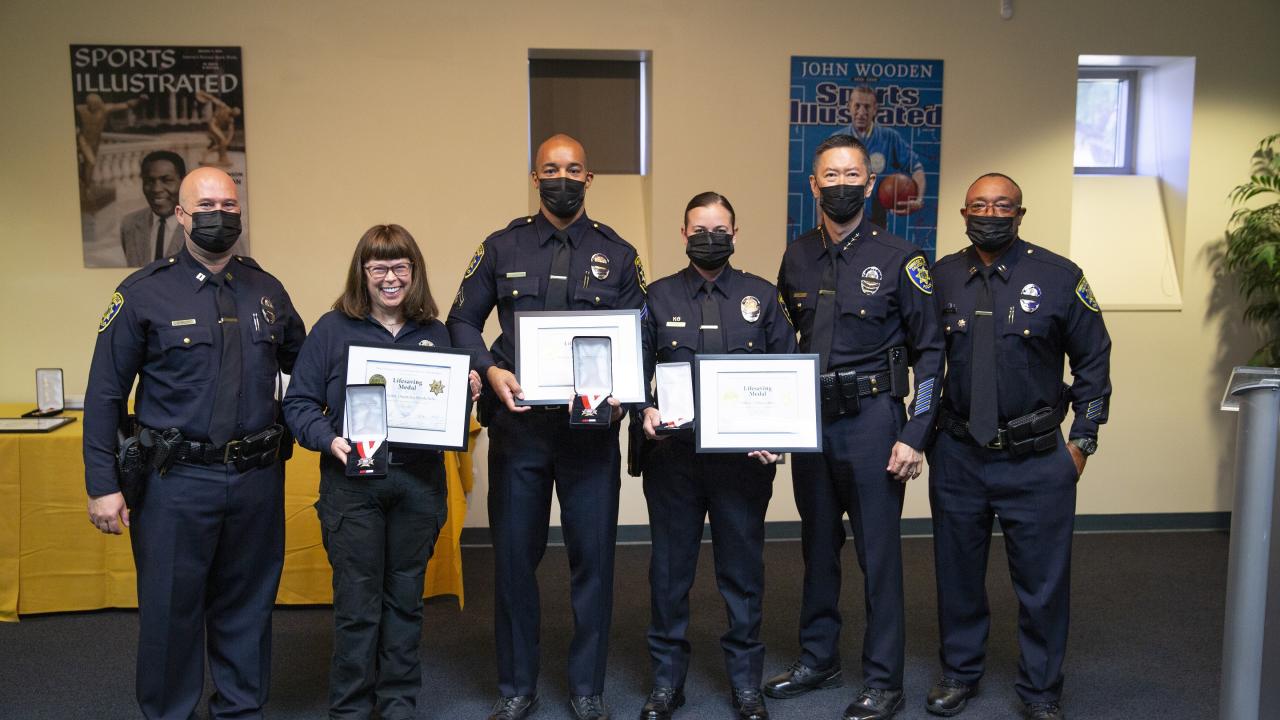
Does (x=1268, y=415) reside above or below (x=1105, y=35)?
below

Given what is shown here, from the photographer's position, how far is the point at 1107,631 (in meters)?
4.37

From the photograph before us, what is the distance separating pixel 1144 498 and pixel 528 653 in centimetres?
422

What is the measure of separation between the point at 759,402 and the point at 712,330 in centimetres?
29

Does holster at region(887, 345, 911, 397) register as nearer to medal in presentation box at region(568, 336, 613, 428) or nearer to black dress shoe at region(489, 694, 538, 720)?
medal in presentation box at region(568, 336, 613, 428)

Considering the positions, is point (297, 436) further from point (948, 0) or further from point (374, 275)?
point (948, 0)

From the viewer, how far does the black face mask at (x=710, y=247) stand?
3.25m

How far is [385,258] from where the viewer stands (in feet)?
10.0

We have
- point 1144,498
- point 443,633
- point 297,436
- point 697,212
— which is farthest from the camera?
point 1144,498

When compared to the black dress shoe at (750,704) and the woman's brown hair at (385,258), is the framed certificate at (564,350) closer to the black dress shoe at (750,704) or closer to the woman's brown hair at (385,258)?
the woman's brown hair at (385,258)

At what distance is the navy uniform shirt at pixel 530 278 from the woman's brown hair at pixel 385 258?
0.19 metres

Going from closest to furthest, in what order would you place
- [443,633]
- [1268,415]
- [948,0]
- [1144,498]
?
[1268,415] → [443,633] → [948,0] → [1144,498]

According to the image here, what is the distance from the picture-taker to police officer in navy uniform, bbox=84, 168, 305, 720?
302cm

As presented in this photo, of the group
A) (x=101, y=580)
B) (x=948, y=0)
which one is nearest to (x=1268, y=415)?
(x=948, y=0)

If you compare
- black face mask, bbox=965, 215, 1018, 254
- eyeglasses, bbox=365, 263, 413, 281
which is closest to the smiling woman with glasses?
eyeglasses, bbox=365, 263, 413, 281
